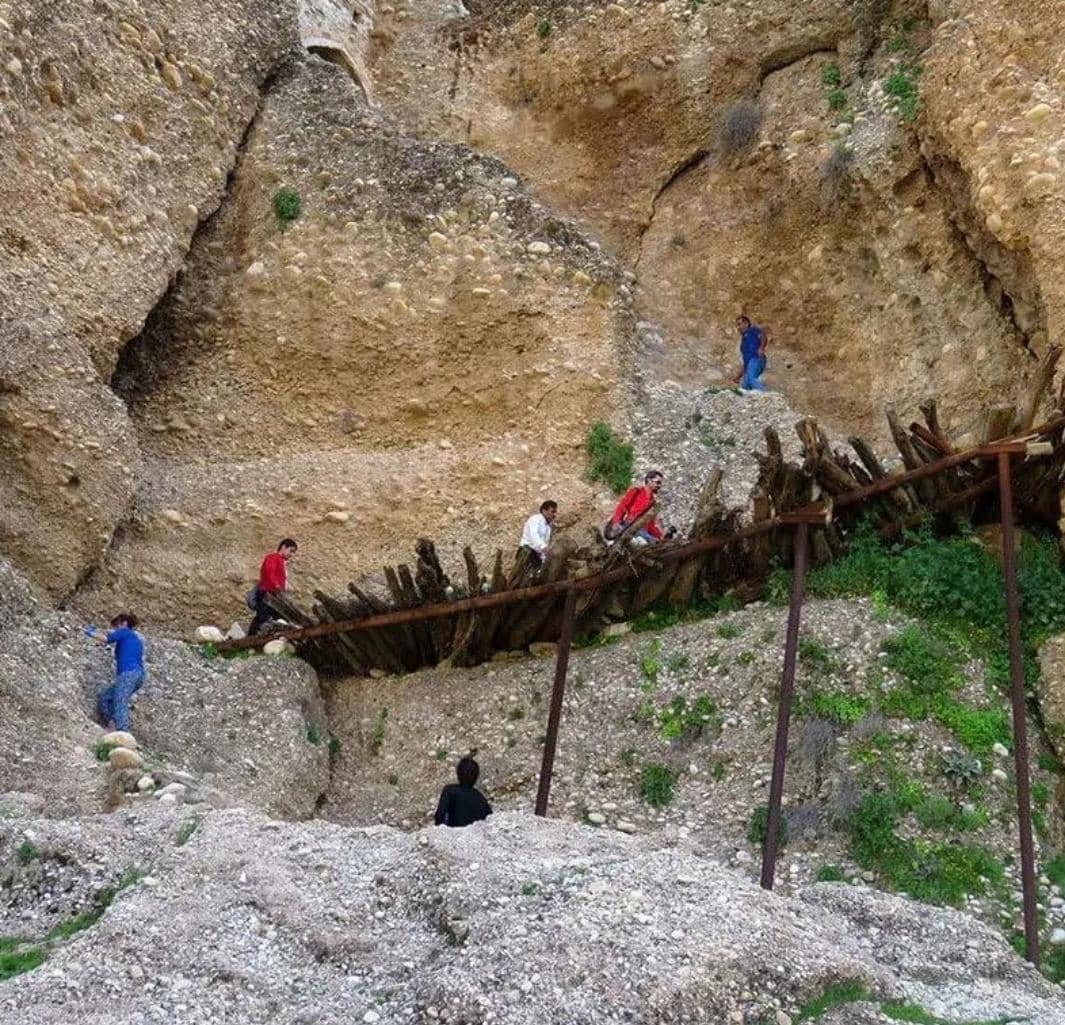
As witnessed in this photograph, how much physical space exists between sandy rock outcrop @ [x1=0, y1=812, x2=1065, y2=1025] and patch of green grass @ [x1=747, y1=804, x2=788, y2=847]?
1770 millimetres

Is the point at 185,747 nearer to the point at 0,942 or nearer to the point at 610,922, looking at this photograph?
the point at 0,942

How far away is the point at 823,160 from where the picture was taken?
1495cm

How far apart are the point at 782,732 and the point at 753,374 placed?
7431mm

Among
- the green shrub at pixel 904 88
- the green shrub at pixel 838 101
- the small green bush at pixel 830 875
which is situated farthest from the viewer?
the green shrub at pixel 838 101

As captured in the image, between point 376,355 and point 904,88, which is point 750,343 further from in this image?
point 376,355

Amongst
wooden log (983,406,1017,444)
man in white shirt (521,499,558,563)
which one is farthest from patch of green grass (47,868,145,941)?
wooden log (983,406,1017,444)

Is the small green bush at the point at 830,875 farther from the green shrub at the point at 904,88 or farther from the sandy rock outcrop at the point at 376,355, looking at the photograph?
the green shrub at the point at 904,88

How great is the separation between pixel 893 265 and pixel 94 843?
1100cm

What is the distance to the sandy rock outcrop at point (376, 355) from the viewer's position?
13.2 metres

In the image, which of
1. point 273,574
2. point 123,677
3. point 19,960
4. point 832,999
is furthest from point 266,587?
point 832,999

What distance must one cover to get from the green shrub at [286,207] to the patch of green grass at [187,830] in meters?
8.98

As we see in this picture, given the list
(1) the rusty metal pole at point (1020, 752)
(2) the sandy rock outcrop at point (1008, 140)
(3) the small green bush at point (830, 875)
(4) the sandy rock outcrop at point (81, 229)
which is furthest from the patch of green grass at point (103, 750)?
(2) the sandy rock outcrop at point (1008, 140)

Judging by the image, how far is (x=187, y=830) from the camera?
6.64 m

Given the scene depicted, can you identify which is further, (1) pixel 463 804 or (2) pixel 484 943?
(1) pixel 463 804
